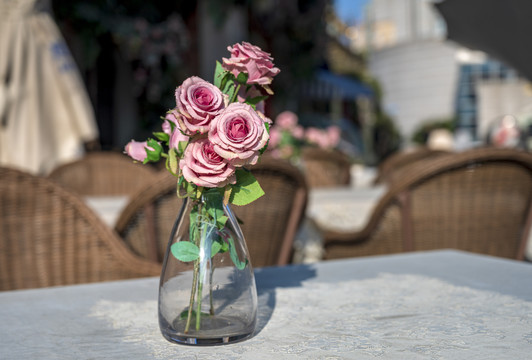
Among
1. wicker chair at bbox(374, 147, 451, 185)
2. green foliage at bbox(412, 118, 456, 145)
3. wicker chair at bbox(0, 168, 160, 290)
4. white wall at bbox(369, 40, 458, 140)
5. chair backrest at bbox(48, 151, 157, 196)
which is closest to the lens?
wicker chair at bbox(0, 168, 160, 290)

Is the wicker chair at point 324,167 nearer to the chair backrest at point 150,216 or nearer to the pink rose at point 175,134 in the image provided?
the chair backrest at point 150,216

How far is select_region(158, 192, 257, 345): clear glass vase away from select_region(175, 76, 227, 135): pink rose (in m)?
0.08

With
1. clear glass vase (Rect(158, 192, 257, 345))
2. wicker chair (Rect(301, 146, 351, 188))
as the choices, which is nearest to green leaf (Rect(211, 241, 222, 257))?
clear glass vase (Rect(158, 192, 257, 345))

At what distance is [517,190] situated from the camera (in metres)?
1.80

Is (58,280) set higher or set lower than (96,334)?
lower

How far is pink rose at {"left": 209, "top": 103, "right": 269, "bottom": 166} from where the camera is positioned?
0.68 meters

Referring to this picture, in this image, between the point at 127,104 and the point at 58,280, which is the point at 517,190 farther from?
the point at 127,104

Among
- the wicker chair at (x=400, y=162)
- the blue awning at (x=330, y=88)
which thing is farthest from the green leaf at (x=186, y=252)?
the blue awning at (x=330, y=88)

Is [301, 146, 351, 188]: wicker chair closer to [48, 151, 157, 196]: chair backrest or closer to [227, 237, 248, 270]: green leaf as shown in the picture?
[48, 151, 157, 196]: chair backrest

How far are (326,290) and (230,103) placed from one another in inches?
14.3

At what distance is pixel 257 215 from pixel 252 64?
3.19 feet

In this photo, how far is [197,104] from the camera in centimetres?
69

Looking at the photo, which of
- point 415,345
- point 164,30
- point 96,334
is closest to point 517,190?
point 415,345

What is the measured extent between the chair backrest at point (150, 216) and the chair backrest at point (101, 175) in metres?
1.55
